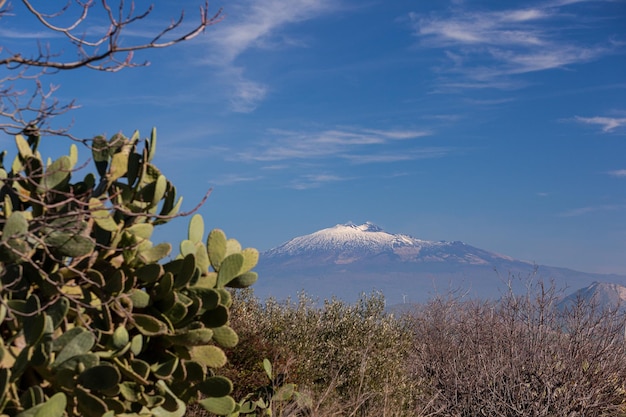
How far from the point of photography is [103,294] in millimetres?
4461

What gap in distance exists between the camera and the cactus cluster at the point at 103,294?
4.16 m

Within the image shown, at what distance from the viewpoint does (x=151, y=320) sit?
4434mm

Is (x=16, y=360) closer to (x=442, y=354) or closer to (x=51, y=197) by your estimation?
(x=51, y=197)

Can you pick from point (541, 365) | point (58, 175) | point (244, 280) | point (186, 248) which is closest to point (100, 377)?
point (186, 248)

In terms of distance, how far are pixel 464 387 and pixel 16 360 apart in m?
8.67

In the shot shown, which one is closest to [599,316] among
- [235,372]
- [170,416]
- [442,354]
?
[442,354]

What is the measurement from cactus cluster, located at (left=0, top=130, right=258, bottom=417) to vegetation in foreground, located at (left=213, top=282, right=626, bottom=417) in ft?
14.7

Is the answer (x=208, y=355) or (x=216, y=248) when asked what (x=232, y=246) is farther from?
(x=208, y=355)

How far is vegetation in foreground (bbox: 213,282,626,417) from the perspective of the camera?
412 inches

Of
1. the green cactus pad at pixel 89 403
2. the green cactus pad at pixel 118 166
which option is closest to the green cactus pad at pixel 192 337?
the green cactus pad at pixel 89 403

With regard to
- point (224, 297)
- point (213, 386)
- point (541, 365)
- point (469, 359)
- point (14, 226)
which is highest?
point (14, 226)

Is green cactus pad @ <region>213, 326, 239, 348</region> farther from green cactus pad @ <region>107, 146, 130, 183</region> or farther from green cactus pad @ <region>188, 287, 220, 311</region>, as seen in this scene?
green cactus pad @ <region>107, 146, 130, 183</region>

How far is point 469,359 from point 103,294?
8894mm

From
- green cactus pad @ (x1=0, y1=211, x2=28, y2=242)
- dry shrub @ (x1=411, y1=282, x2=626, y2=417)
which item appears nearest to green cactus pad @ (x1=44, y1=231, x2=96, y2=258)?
green cactus pad @ (x1=0, y1=211, x2=28, y2=242)
